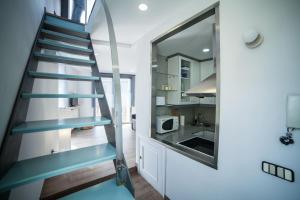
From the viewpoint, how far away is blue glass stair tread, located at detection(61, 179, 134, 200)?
0.79 m

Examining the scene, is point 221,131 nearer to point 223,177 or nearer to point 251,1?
point 223,177

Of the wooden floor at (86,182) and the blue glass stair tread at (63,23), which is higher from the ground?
the blue glass stair tread at (63,23)

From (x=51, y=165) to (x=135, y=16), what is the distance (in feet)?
6.42

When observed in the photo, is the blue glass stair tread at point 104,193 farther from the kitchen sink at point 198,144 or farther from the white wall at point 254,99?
the kitchen sink at point 198,144

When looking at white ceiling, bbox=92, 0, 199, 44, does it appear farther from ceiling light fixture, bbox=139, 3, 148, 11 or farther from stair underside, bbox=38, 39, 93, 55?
stair underside, bbox=38, 39, 93, 55

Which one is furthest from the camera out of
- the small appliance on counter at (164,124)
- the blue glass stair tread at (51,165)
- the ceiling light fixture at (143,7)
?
the small appliance on counter at (164,124)

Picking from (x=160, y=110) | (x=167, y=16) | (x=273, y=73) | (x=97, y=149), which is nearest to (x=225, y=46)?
(x=273, y=73)

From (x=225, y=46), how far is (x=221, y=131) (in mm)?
800

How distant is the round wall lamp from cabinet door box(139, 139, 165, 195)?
162 cm

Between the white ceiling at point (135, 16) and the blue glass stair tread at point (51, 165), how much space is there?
1711 mm

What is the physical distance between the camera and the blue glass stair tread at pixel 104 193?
794mm

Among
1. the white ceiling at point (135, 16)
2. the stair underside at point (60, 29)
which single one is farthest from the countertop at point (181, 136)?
the stair underside at point (60, 29)

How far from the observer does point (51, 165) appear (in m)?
0.75

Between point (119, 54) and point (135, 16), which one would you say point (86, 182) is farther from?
point (119, 54)
